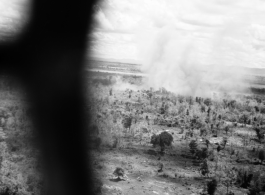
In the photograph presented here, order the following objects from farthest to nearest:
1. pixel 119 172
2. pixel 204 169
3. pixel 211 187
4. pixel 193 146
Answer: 1. pixel 193 146
2. pixel 204 169
3. pixel 119 172
4. pixel 211 187

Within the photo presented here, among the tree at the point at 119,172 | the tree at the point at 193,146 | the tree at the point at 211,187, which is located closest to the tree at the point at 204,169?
the tree at the point at 211,187

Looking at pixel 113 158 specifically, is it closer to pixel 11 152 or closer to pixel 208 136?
pixel 11 152

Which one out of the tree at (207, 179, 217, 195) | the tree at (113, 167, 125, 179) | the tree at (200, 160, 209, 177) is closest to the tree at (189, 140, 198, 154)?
the tree at (200, 160, 209, 177)

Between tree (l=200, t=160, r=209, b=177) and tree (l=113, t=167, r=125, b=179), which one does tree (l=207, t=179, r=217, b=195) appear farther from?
tree (l=113, t=167, r=125, b=179)

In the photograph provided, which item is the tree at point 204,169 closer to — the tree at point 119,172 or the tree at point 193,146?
the tree at point 193,146

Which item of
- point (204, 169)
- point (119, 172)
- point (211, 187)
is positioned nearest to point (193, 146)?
point (204, 169)

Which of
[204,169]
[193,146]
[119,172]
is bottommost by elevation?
[119,172]

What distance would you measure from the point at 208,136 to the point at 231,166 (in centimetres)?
528

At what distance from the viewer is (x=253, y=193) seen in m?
11.0

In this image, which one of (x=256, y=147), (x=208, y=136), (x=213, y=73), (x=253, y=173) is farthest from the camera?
(x=213, y=73)

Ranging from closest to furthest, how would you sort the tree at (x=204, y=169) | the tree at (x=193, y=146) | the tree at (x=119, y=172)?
the tree at (x=119, y=172) < the tree at (x=204, y=169) < the tree at (x=193, y=146)

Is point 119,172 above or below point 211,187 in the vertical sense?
below

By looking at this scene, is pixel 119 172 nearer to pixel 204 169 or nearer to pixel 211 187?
pixel 211 187

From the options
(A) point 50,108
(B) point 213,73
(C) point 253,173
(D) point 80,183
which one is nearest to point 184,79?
(B) point 213,73
